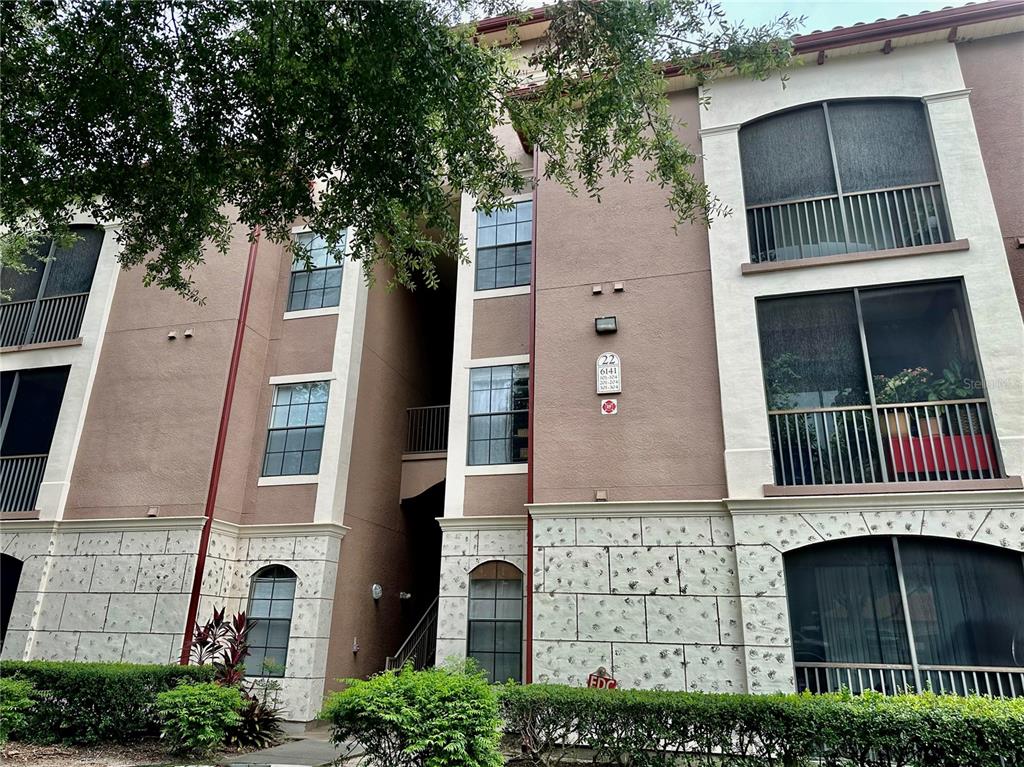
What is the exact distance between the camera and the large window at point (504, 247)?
1161cm

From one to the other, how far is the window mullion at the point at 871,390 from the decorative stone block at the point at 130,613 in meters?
10.5

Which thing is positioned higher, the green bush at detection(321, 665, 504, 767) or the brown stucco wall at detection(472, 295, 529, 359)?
the brown stucco wall at detection(472, 295, 529, 359)

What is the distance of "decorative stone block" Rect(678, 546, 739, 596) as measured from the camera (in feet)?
27.1

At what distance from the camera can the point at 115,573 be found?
35.7ft

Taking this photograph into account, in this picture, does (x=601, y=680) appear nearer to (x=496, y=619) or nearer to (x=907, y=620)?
(x=496, y=619)

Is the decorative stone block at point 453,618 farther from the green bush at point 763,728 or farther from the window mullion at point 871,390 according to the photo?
the window mullion at point 871,390

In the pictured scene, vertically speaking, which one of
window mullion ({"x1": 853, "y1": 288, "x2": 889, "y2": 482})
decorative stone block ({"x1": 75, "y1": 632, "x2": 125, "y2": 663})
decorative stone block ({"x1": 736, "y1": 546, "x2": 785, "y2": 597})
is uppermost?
window mullion ({"x1": 853, "y1": 288, "x2": 889, "y2": 482})

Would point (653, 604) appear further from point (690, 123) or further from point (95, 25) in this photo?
point (95, 25)

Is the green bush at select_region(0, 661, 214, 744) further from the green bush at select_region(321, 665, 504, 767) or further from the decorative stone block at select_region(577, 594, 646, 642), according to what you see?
the decorative stone block at select_region(577, 594, 646, 642)

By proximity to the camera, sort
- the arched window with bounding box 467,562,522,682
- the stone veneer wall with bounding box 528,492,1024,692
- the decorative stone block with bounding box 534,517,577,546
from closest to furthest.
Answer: the stone veneer wall with bounding box 528,492,1024,692
the decorative stone block with bounding box 534,517,577,546
the arched window with bounding box 467,562,522,682

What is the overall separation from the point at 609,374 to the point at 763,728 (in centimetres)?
471

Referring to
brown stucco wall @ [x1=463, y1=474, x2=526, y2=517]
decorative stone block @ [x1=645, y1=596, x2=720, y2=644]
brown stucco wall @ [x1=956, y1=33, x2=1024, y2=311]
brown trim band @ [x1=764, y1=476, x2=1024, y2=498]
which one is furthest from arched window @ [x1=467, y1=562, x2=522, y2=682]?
brown stucco wall @ [x1=956, y1=33, x2=1024, y2=311]

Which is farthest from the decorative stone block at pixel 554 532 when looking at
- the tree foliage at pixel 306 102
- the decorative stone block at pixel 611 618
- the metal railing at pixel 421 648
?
the tree foliage at pixel 306 102

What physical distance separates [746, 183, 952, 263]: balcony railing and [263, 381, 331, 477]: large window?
745 centimetres
